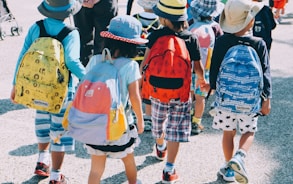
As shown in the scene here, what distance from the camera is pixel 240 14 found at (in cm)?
359

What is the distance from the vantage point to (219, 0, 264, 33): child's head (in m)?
3.58

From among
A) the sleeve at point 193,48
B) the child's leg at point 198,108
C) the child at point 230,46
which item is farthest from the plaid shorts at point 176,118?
the child's leg at point 198,108

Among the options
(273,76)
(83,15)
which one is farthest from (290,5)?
(83,15)

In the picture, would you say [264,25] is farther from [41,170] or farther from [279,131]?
[41,170]

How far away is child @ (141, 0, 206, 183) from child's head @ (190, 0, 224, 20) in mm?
926

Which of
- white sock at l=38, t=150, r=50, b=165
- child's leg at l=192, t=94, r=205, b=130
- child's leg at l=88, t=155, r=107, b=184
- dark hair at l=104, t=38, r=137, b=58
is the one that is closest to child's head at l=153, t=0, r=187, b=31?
dark hair at l=104, t=38, r=137, b=58

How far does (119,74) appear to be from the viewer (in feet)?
10.4

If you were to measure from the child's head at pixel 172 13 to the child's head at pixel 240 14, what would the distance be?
14.6 inches

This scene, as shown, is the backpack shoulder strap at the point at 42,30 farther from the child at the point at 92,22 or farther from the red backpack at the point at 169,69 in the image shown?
the child at the point at 92,22

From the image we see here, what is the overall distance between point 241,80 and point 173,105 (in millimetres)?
604

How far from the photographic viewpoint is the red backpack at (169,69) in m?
3.63

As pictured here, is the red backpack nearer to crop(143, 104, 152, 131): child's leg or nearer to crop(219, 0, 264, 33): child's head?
crop(219, 0, 264, 33): child's head

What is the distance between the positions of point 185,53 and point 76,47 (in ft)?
2.79

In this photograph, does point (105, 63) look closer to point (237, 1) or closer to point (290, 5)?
point (237, 1)
